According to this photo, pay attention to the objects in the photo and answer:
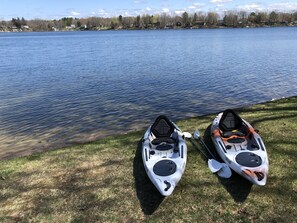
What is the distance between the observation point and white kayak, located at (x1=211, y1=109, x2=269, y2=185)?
6535mm

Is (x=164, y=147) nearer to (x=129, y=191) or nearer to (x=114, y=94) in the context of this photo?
(x=129, y=191)

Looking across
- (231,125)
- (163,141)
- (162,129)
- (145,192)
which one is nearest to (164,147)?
(163,141)

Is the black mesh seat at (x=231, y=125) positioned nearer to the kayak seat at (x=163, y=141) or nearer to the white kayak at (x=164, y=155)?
the white kayak at (x=164, y=155)

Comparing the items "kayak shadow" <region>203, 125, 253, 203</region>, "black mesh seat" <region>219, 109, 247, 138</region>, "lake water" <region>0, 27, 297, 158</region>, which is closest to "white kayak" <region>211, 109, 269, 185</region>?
"black mesh seat" <region>219, 109, 247, 138</region>

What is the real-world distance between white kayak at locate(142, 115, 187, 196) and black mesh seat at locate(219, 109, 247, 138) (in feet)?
4.15

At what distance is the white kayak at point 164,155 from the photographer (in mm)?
6453

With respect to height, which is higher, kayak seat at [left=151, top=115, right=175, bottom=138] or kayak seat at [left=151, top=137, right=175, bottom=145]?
kayak seat at [left=151, top=115, right=175, bottom=138]

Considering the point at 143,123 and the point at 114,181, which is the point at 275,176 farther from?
the point at 143,123

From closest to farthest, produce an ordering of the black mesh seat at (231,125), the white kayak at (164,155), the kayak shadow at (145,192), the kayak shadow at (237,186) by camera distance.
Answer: the kayak shadow at (145,192)
the kayak shadow at (237,186)
the white kayak at (164,155)
the black mesh seat at (231,125)

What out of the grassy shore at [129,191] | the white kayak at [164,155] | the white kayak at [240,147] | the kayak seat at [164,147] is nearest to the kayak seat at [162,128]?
the white kayak at [164,155]

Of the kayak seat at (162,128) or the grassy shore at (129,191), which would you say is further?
the kayak seat at (162,128)

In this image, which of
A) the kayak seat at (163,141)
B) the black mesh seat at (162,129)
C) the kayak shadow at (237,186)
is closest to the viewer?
the kayak shadow at (237,186)

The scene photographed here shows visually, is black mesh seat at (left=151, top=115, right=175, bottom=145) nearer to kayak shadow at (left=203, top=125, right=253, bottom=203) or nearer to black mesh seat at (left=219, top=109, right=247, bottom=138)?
black mesh seat at (left=219, top=109, right=247, bottom=138)

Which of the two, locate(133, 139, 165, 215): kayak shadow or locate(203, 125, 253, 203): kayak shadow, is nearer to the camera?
locate(133, 139, 165, 215): kayak shadow
